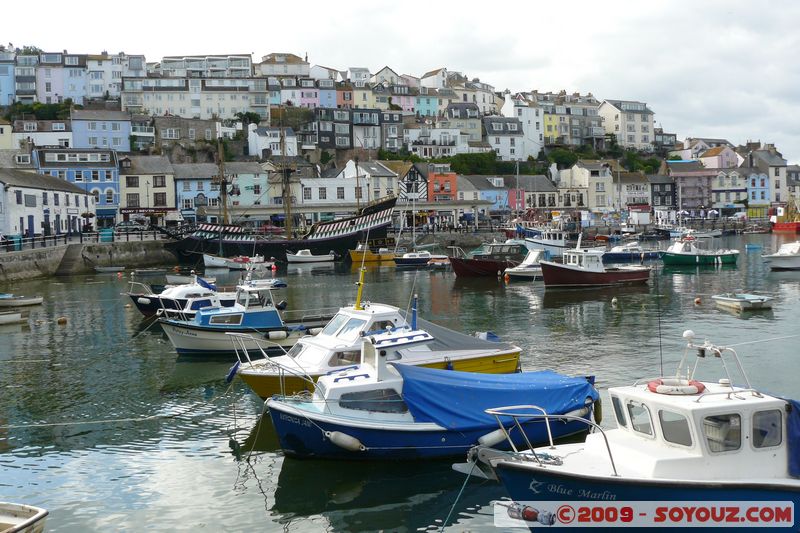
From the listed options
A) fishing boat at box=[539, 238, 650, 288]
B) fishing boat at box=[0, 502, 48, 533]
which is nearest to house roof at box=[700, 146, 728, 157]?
fishing boat at box=[539, 238, 650, 288]

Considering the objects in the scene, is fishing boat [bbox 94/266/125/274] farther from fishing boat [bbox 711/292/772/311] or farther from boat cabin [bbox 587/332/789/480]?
boat cabin [bbox 587/332/789/480]

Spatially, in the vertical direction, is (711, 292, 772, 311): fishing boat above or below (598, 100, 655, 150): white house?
below

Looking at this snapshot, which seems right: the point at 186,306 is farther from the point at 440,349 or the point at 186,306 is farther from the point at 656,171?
the point at 656,171

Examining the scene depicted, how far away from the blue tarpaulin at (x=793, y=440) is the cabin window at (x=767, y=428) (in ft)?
0.37

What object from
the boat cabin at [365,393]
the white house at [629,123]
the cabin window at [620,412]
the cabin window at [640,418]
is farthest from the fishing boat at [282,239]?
the white house at [629,123]

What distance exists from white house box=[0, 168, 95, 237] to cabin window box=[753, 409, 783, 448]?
64.4 meters

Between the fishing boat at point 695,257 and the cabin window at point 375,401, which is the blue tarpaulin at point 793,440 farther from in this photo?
the fishing boat at point 695,257

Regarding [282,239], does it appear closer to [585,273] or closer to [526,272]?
[526,272]

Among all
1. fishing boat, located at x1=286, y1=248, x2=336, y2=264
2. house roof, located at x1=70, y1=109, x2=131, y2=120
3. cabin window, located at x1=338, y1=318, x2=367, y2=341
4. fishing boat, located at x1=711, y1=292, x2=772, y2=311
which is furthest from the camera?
house roof, located at x1=70, y1=109, x2=131, y2=120

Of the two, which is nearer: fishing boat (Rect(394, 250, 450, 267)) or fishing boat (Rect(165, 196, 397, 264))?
fishing boat (Rect(394, 250, 450, 267))

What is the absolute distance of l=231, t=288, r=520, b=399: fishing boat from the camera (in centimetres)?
2116

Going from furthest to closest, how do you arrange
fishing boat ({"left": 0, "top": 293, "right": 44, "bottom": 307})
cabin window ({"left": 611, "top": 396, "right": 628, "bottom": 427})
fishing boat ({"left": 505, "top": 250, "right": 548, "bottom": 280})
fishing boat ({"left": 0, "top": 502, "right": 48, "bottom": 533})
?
fishing boat ({"left": 505, "top": 250, "right": 548, "bottom": 280}) → fishing boat ({"left": 0, "top": 293, "right": 44, "bottom": 307}) → cabin window ({"left": 611, "top": 396, "right": 628, "bottom": 427}) → fishing boat ({"left": 0, "top": 502, "right": 48, "bottom": 533})

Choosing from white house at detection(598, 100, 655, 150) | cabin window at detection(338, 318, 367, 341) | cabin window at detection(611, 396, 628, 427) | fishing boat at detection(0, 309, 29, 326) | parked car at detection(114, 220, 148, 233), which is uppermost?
white house at detection(598, 100, 655, 150)

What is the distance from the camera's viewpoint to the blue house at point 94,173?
309 feet
